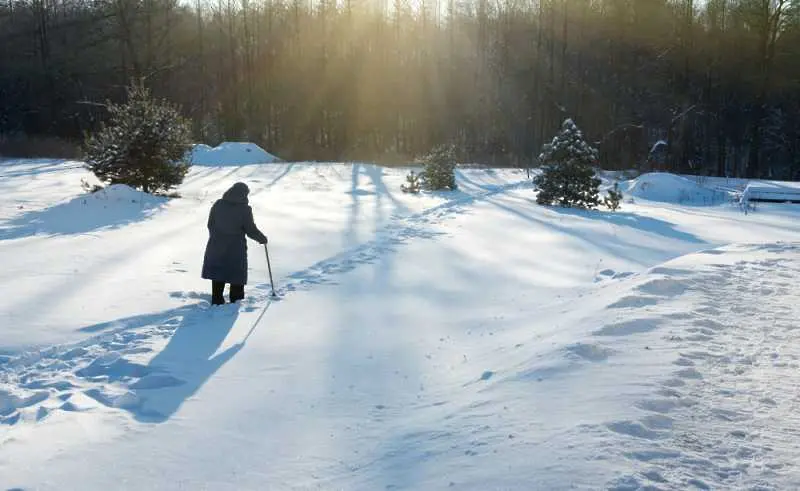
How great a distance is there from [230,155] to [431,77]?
1928 centimetres

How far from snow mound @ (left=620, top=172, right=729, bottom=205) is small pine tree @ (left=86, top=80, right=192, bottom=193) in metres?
15.2

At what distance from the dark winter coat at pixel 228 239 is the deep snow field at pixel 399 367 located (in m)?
0.39

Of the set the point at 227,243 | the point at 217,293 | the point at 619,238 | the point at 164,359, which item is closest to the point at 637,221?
the point at 619,238

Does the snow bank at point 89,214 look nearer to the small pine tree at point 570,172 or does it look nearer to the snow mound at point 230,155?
the small pine tree at point 570,172

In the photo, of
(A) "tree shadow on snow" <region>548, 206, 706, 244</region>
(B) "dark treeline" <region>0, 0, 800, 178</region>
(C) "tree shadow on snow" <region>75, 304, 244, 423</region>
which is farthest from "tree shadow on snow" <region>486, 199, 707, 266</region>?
(B) "dark treeline" <region>0, 0, 800, 178</region>

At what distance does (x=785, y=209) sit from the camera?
18.7 m

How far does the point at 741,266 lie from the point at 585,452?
581 cm

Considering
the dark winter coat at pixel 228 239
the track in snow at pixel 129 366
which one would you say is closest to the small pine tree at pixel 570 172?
the track in snow at pixel 129 366

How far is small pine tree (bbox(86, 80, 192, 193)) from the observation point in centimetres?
1565

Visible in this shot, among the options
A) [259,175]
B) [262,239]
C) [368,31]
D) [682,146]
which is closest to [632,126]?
[682,146]

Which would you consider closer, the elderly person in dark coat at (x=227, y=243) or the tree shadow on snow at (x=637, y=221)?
the elderly person in dark coat at (x=227, y=243)

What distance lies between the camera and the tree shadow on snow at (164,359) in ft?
14.8

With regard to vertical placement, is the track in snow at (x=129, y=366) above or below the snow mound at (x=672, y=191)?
below

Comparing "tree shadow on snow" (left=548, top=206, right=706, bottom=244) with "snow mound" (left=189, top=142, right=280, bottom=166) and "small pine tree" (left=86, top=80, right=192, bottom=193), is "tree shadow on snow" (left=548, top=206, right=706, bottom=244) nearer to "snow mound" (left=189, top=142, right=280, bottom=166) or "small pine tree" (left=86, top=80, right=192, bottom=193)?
"small pine tree" (left=86, top=80, right=192, bottom=193)
